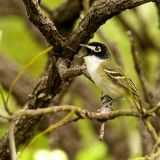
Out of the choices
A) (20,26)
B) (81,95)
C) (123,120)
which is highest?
(20,26)

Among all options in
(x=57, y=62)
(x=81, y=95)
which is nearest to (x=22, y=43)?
(x=81, y=95)

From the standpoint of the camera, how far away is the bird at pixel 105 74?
116 inches

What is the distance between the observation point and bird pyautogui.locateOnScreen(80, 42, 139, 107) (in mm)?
2938

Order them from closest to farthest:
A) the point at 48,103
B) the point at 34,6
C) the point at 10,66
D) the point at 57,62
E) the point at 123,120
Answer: the point at 34,6 → the point at 57,62 → the point at 48,103 → the point at 10,66 → the point at 123,120

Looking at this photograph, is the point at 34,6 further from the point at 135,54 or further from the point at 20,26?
the point at 20,26

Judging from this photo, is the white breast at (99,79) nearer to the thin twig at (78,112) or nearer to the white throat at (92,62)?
the white throat at (92,62)

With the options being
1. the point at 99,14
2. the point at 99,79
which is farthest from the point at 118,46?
the point at 99,14

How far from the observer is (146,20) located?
18.4ft

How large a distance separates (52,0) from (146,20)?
2.74ft

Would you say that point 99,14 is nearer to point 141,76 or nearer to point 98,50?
point 98,50

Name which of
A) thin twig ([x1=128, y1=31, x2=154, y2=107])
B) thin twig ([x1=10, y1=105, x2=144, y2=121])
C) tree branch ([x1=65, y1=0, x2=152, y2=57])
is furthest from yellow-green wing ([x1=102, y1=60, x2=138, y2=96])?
thin twig ([x1=10, y1=105, x2=144, y2=121])

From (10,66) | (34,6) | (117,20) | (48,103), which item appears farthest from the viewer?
(117,20)

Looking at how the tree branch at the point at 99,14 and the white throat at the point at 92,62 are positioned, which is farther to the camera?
the white throat at the point at 92,62

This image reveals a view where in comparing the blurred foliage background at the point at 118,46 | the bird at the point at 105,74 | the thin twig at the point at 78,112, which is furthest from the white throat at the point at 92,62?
the blurred foliage background at the point at 118,46
